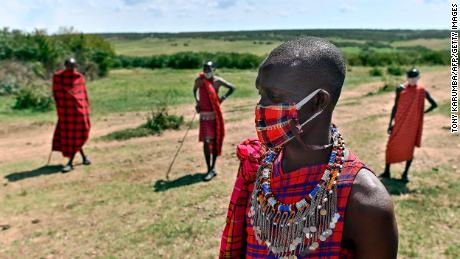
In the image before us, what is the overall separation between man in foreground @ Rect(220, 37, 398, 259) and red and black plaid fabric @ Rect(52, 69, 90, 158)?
6609 mm

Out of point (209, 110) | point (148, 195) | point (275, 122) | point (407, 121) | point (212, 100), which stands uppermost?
point (275, 122)

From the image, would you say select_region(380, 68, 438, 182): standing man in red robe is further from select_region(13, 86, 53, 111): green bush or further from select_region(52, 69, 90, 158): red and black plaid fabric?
select_region(13, 86, 53, 111): green bush

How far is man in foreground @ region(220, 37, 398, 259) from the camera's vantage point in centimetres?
143

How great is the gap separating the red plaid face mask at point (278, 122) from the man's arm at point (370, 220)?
0.27 meters

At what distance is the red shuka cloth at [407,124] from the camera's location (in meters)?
6.32

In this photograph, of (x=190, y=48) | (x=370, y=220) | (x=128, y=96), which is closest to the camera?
(x=370, y=220)

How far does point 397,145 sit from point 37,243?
502 centimetres

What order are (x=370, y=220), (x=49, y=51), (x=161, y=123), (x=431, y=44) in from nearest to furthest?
(x=370, y=220)
(x=161, y=123)
(x=49, y=51)
(x=431, y=44)

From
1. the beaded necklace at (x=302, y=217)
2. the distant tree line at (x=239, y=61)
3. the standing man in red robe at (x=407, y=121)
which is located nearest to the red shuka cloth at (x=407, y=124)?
the standing man in red robe at (x=407, y=121)

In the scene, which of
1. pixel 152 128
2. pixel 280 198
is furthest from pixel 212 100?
pixel 280 198

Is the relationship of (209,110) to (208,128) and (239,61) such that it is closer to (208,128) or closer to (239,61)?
(208,128)

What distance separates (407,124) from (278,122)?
5488 mm

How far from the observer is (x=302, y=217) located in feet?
4.88

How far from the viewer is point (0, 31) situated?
22.9 meters
